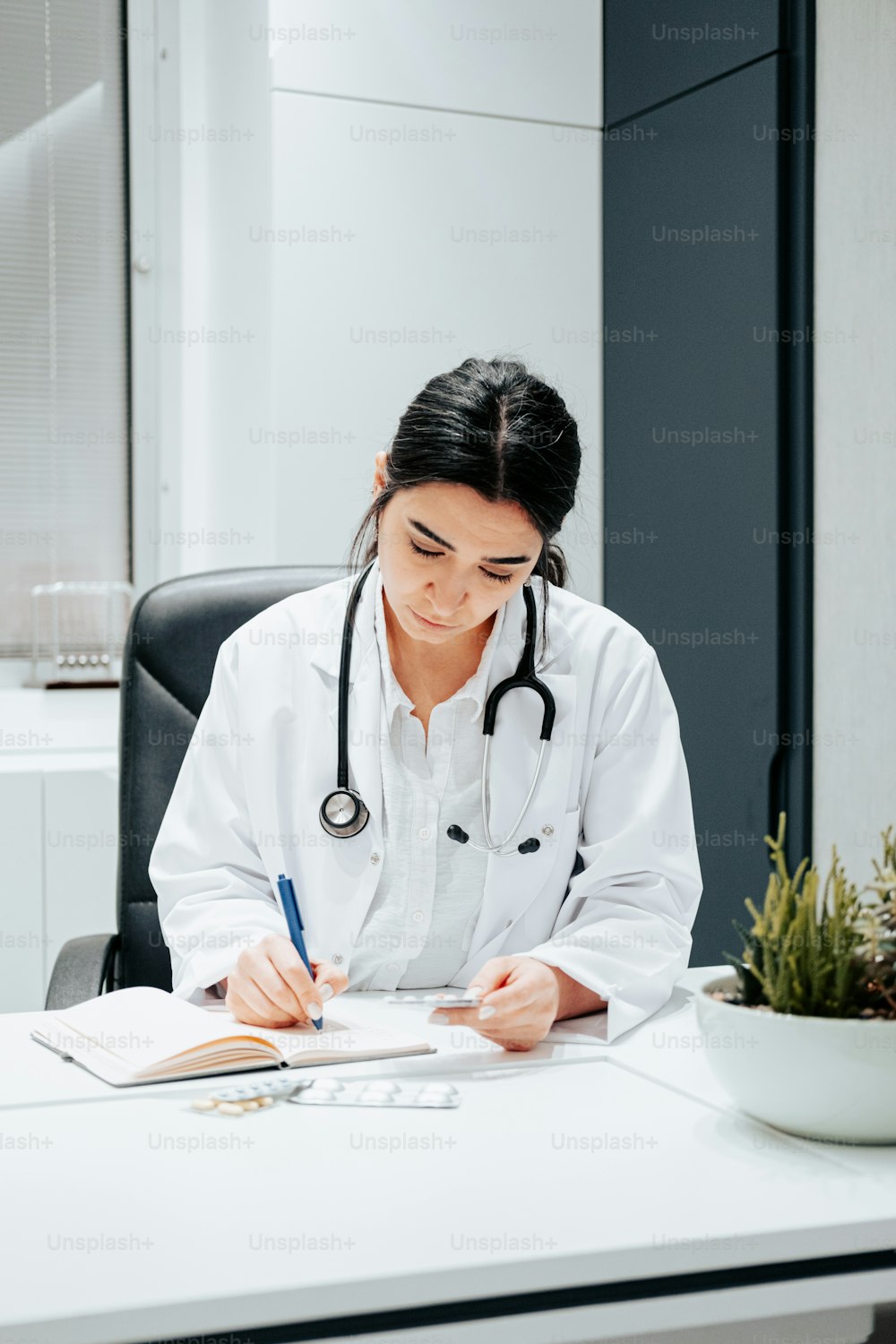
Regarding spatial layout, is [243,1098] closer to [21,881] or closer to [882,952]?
[882,952]

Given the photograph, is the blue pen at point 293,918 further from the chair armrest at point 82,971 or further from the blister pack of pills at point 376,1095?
the chair armrest at point 82,971

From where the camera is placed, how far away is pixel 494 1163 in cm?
96

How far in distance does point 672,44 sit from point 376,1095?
2.23m

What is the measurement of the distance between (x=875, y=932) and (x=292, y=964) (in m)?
0.54

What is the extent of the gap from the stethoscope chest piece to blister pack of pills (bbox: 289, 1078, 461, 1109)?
39 centimetres

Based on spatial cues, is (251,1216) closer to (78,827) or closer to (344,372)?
(78,827)

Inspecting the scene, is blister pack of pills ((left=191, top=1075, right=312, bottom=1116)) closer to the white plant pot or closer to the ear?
the white plant pot

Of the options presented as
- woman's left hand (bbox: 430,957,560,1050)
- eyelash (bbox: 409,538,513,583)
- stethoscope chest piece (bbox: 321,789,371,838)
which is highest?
eyelash (bbox: 409,538,513,583)

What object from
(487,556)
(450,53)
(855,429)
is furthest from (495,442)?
(450,53)

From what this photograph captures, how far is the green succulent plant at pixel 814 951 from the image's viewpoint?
97cm

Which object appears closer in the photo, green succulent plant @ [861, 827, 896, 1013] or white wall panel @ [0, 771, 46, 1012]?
green succulent plant @ [861, 827, 896, 1013]

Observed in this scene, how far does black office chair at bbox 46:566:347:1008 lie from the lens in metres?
1.76

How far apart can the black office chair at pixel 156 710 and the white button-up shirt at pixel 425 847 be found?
310 millimetres

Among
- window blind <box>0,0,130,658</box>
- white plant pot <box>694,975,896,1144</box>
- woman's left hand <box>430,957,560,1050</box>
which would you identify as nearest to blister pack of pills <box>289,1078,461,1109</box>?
woman's left hand <box>430,957,560,1050</box>
